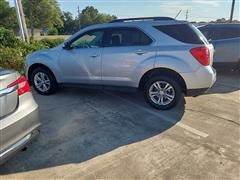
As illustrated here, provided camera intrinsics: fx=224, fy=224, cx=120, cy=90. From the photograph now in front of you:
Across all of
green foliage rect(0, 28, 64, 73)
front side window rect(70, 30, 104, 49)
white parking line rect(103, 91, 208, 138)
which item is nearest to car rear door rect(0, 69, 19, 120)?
front side window rect(70, 30, 104, 49)

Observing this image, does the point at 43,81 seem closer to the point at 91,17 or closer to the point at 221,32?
the point at 221,32

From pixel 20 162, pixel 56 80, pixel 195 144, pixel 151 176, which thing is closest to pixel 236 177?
pixel 195 144

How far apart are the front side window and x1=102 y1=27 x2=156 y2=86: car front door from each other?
16 centimetres

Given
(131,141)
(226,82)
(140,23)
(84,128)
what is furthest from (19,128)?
(226,82)

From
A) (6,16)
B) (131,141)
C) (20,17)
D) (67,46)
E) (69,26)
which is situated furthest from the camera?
(69,26)

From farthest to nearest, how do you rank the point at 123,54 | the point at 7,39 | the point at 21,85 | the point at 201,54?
the point at 7,39, the point at 123,54, the point at 201,54, the point at 21,85

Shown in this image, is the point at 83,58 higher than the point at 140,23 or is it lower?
lower

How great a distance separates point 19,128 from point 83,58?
263cm

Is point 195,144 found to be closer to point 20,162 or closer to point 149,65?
point 149,65

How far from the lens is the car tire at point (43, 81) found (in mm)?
5245

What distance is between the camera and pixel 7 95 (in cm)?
234

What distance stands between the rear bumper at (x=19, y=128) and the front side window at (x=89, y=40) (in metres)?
2.35

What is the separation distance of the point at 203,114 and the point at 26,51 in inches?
280

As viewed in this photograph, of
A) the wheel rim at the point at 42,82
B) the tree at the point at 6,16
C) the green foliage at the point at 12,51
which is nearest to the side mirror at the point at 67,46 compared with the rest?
the wheel rim at the point at 42,82
